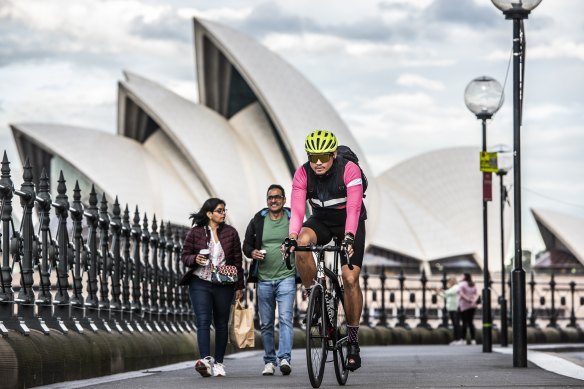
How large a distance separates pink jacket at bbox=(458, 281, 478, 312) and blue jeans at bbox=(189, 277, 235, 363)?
14653mm

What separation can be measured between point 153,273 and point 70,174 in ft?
142

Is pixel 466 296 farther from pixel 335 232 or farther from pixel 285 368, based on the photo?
pixel 335 232

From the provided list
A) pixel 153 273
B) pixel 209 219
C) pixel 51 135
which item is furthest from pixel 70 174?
pixel 209 219

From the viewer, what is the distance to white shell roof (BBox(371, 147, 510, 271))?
61406 mm

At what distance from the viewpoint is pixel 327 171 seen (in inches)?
316

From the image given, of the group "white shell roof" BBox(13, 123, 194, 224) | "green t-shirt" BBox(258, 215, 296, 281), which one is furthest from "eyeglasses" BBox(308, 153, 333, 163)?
"white shell roof" BBox(13, 123, 194, 224)

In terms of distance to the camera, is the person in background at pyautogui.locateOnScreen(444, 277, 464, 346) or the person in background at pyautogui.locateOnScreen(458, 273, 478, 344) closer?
the person in background at pyautogui.locateOnScreen(458, 273, 478, 344)

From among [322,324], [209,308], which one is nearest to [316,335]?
[322,324]

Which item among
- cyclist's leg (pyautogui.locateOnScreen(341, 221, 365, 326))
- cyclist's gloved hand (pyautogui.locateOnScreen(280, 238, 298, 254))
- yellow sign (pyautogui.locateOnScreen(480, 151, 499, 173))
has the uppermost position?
yellow sign (pyautogui.locateOnScreen(480, 151, 499, 173))

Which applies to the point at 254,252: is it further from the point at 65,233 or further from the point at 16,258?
the point at 16,258

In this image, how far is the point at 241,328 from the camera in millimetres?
10570

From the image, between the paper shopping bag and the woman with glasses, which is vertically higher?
the woman with glasses

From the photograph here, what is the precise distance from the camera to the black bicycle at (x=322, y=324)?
24.6ft

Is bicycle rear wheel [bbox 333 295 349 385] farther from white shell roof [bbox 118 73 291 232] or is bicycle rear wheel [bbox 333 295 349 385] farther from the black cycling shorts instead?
white shell roof [bbox 118 73 291 232]
